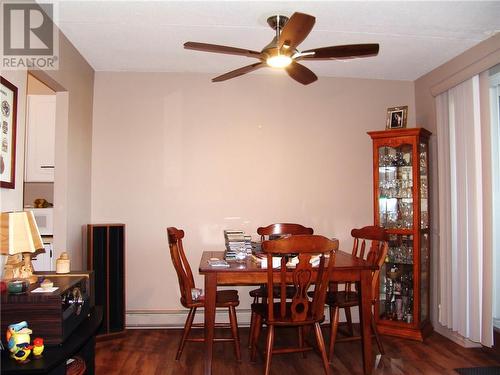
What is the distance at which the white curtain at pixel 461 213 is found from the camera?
3.21 m

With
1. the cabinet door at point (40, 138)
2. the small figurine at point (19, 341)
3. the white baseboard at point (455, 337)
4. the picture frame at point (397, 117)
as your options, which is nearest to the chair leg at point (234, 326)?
the small figurine at point (19, 341)

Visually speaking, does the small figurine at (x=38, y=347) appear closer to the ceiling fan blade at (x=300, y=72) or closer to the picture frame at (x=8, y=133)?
the picture frame at (x=8, y=133)

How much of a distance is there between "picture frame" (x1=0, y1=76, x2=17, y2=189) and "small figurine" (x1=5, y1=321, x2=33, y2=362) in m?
0.90

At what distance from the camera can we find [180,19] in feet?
9.40

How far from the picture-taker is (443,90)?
362 cm

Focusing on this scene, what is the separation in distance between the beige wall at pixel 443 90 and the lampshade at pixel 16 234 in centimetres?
320

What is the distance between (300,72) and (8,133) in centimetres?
191

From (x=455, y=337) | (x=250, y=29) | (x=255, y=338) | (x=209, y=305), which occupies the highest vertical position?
(x=250, y=29)

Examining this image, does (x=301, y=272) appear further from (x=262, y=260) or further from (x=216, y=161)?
(x=216, y=161)

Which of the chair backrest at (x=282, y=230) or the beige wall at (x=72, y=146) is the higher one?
the beige wall at (x=72, y=146)

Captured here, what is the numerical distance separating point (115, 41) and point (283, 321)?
258 cm

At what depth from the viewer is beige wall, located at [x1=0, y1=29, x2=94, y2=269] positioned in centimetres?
315

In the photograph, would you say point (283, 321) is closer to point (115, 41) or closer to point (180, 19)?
point (180, 19)

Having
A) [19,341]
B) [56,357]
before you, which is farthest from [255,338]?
[19,341]
